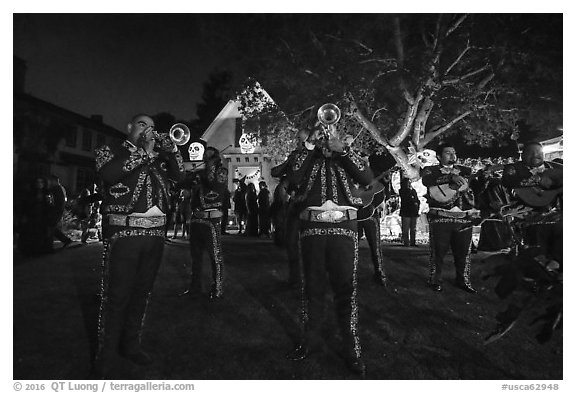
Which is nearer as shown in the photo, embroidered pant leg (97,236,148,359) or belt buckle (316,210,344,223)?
embroidered pant leg (97,236,148,359)

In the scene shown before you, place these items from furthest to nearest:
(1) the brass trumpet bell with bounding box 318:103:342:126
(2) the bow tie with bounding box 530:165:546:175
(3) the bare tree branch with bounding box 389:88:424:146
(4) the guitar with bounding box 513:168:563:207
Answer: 1. (3) the bare tree branch with bounding box 389:88:424:146
2. (2) the bow tie with bounding box 530:165:546:175
3. (1) the brass trumpet bell with bounding box 318:103:342:126
4. (4) the guitar with bounding box 513:168:563:207

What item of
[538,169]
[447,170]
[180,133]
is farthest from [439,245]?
[180,133]

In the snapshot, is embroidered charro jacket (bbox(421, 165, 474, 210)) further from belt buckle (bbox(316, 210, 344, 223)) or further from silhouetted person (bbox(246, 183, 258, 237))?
silhouetted person (bbox(246, 183, 258, 237))

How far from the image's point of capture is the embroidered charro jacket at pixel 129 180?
3355 millimetres

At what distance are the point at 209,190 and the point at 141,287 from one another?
8.94 feet

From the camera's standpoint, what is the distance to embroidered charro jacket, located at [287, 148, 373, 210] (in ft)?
12.2

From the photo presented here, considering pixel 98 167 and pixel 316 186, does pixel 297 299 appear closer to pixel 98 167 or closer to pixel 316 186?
pixel 316 186

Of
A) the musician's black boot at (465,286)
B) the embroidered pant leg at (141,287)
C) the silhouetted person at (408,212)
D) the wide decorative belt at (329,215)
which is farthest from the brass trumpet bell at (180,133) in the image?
the silhouetted person at (408,212)

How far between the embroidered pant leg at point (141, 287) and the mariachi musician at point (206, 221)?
7.36 ft

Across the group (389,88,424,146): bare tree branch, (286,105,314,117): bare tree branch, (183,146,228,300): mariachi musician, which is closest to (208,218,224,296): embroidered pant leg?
(183,146,228,300): mariachi musician

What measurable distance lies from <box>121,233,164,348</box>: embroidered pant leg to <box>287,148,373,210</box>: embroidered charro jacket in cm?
146

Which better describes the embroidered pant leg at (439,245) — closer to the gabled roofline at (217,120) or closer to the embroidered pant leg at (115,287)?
the embroidered pant leg at (115,287)

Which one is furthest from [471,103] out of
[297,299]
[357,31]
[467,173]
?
[297,299]
